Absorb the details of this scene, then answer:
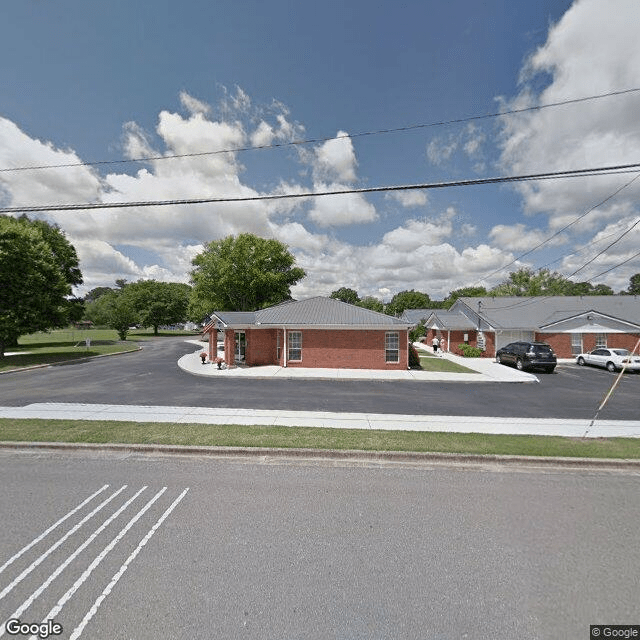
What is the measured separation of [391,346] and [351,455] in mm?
14086

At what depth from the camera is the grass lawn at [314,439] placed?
6.73 m

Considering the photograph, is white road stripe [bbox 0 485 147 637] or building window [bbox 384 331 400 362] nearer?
white road stripe [bbox 0 485 147 637]

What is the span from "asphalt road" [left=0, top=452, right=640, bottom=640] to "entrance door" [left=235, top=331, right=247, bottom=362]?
49.7 ft

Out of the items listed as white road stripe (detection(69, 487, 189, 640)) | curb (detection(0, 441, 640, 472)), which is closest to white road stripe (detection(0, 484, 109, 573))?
white road stripe (detection(69, 487, 189, 640))

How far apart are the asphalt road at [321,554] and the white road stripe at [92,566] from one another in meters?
0.02

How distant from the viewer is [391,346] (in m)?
20.1

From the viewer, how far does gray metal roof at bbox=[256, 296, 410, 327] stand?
2008 centimetres

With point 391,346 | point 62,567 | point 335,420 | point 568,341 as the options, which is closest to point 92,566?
point 62,567

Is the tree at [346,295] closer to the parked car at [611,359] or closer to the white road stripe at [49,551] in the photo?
the parked car at [611,359]

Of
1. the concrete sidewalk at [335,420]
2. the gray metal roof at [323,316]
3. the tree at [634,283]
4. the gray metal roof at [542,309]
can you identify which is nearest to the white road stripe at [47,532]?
the concrete sidewalk at [335,420]

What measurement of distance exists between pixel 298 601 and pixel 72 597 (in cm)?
222

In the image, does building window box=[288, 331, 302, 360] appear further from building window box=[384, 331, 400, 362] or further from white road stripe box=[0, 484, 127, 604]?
white road stripe box=[0, 484, 127, 604]

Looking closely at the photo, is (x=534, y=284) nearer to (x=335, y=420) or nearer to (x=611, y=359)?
(x=611, y=359)

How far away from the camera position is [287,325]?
794 inches
